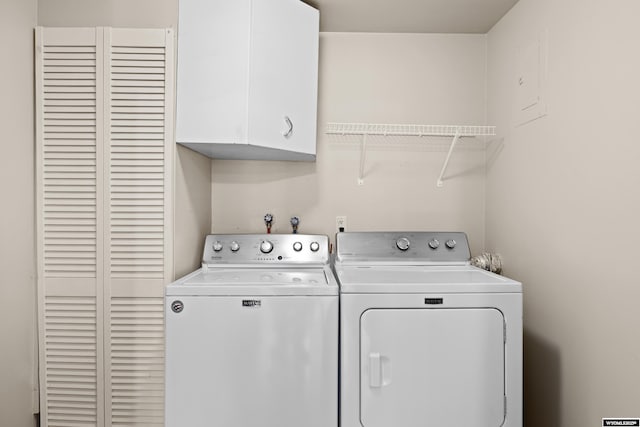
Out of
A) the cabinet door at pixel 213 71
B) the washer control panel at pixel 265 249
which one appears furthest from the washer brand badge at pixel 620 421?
the cabinet door at pixel 213 71

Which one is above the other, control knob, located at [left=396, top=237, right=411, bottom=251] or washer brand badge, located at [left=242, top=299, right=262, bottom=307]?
control knob, located at [left=396, top=237, right=411, bottom=251]

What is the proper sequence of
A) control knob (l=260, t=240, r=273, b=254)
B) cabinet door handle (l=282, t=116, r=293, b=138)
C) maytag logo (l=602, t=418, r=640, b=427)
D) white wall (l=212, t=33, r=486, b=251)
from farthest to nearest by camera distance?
white wall (l=212, t=33, r=486, b=251) → control knob (l=260, t=240, r=273, b=254) → cabinet door handle (l=282, t=116, r=293, b=138) → maytag logo (l=602, t=418, r=640, b=427)

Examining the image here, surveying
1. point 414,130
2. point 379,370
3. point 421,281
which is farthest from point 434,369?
point 414,130

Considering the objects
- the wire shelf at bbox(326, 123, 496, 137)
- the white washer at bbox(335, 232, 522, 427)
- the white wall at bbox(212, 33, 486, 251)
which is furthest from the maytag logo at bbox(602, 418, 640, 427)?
the wire shelf at bbox(326, 123, 496, 137)

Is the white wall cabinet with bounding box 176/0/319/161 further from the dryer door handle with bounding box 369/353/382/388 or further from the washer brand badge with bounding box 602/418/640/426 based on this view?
the washer brand badge with bounding box 602/418/640/426

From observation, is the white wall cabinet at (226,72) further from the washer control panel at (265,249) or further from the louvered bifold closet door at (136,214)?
the washer control panel at (265,249)

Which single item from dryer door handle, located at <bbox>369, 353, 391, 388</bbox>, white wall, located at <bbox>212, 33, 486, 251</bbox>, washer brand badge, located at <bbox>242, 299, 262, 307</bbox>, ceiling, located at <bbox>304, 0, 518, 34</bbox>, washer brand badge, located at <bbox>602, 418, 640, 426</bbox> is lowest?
washer brand badge, located at <bbox>602, 418, 640, 426</bbox>

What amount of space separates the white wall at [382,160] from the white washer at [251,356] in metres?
0.86

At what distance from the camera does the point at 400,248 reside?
1.96 m

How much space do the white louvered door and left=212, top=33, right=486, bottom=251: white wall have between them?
611mm

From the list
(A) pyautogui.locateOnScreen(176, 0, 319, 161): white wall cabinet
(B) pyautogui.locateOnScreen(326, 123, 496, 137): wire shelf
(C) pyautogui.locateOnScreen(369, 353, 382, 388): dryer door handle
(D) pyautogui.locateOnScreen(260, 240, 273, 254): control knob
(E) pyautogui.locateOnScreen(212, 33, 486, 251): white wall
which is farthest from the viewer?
(E) pyautogui.locateOnScreen(212, 33, 486, 251): white wall

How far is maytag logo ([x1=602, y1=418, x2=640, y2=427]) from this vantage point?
122 centimetres

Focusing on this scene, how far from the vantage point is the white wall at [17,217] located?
156 cm

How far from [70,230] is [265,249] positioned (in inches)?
36.2
